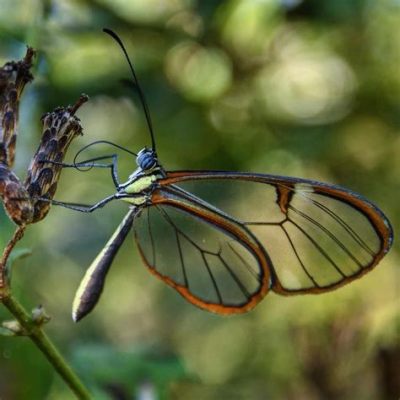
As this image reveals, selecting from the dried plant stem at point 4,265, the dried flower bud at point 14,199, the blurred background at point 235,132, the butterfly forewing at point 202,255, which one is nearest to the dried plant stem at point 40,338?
the dried plant stem at point 4,265

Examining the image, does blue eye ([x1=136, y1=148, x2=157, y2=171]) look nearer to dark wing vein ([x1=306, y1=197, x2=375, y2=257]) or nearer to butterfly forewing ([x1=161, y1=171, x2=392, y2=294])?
butterfly forewing ([x1=161, y1=171, x2=392, y2=294])

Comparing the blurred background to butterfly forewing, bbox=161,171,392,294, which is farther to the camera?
the blurred background

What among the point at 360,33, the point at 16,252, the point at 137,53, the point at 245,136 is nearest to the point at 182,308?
the point at 245,136

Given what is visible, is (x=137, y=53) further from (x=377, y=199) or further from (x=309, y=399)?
(x=309, y=399)

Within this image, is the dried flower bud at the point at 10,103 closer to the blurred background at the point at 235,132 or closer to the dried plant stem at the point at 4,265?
the dried plant stem at the point at 4,265

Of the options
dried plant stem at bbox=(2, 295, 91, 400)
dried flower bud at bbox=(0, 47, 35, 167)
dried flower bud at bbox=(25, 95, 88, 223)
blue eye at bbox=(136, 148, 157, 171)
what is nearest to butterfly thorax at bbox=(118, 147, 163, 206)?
blue eye at bbox=(136, 148, 157, 171)

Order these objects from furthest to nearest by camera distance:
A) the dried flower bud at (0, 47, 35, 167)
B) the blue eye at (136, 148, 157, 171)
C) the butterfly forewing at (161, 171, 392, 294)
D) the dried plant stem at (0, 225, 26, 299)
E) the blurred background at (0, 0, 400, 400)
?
the blurred background at (0, 0, 400, 400) → the blue eye at (136, 148, 157, 171) → the butterfly forewing at (161, 171, 392, 294) → the dried flower bud at (0, 47, 35, 167) → the dried plant stem at (0, 225, 26, 299)
